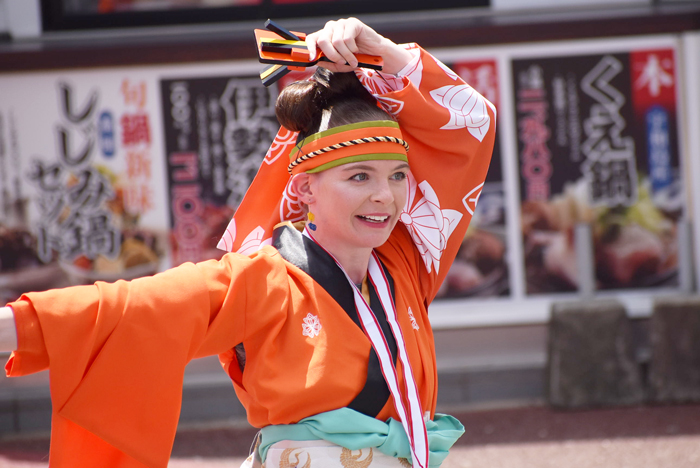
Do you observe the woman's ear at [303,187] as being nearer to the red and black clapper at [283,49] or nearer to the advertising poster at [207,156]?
the red and black clapper at [283,49]

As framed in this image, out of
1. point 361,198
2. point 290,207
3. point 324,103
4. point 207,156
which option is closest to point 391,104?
point 324,103

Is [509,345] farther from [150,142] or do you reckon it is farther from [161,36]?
[161,36]

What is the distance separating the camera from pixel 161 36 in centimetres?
577

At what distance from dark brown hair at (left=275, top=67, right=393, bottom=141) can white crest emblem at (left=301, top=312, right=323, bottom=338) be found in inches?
20.5

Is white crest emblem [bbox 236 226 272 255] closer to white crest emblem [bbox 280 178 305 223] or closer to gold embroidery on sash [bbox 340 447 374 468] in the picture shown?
white crest emblem [bbox 280 178 305 223]

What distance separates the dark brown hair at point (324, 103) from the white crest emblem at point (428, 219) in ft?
1.02

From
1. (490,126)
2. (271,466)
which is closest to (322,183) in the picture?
(490,126)

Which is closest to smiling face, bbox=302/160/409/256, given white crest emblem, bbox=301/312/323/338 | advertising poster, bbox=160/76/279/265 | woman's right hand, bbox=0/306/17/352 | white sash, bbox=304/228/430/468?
white sash, bbox=304/228/430/468

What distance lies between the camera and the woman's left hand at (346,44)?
1.81 m

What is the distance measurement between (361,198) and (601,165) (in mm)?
4434

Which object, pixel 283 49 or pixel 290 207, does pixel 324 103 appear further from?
pixel 290 207

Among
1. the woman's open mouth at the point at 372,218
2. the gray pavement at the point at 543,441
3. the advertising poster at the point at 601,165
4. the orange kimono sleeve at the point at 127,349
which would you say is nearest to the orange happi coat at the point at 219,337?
the orange kimono sleeve at the point at 127,349

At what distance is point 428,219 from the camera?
86.1 inches

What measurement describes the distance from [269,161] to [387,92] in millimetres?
438
